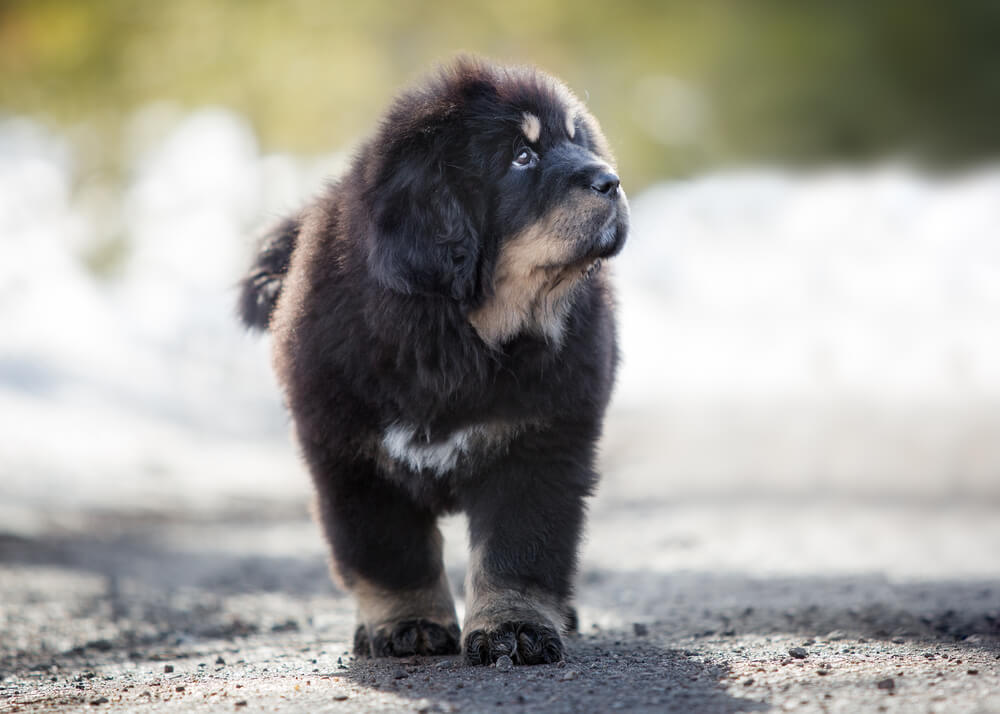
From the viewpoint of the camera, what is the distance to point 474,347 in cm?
380

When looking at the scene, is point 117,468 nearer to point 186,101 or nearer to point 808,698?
point 186,101

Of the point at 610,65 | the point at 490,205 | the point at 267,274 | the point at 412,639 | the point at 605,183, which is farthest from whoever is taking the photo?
the point at 610,65

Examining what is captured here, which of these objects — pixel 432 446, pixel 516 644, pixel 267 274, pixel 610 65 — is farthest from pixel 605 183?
pixel 610 65

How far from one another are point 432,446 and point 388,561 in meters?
0.53

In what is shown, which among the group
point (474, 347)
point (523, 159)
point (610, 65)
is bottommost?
point (474, 347)

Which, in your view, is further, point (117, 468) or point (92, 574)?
point (117, 468)

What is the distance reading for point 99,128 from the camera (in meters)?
12.0

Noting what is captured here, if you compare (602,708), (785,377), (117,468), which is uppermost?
(785,377)

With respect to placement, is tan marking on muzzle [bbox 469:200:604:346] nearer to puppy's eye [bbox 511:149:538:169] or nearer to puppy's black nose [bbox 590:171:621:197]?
puppy's black nose [bbox 590:171:621:197]

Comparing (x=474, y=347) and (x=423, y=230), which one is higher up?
(x=423, y=230)

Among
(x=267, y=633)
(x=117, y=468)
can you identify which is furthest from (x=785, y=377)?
(x=267, y=633)

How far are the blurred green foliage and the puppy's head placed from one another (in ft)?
12.1

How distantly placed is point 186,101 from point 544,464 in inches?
377

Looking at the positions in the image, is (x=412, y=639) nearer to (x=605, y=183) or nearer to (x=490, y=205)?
(x=490, y=205)
